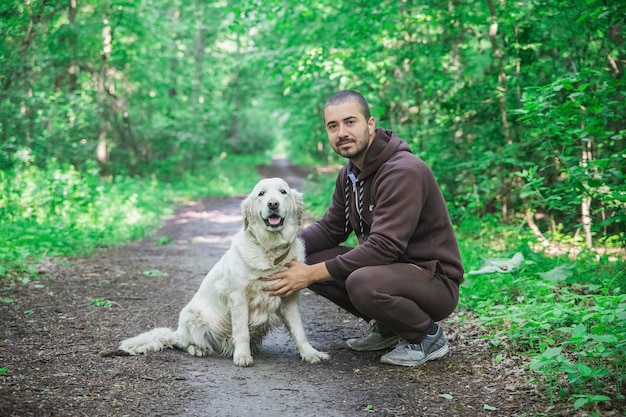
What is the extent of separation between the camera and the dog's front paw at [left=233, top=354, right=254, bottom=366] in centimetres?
376

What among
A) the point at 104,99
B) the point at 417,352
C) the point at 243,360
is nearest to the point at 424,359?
the point at 417,352

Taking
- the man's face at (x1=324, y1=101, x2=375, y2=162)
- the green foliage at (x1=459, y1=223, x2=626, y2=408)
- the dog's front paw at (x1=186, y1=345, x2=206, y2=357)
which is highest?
the man's face at (x1=324, y1=101, x2=375, y2=162)

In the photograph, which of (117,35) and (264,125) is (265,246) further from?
(264,125)

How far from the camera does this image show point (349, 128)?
3.87 metres

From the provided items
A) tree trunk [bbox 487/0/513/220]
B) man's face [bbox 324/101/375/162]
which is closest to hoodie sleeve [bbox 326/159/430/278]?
man's face [bbox 324/101/375/162]

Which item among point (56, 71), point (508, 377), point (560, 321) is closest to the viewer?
point (508, 377)

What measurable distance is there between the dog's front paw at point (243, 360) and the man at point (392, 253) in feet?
1.64

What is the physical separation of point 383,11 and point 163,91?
14276 mm

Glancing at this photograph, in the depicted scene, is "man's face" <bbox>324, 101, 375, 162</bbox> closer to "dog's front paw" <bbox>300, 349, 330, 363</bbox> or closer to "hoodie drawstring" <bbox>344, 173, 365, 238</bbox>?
"hoodie drawstring" <bbox>344, 173, 365, 238</bbox>

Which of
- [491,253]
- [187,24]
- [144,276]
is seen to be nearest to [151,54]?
[187,24]

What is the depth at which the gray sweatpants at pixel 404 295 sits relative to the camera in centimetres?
355

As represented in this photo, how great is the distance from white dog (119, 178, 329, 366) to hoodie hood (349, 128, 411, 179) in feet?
2.03

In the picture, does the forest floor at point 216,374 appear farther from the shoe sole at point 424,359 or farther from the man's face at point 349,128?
the man's face at point 349,128

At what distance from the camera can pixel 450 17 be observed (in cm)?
760
